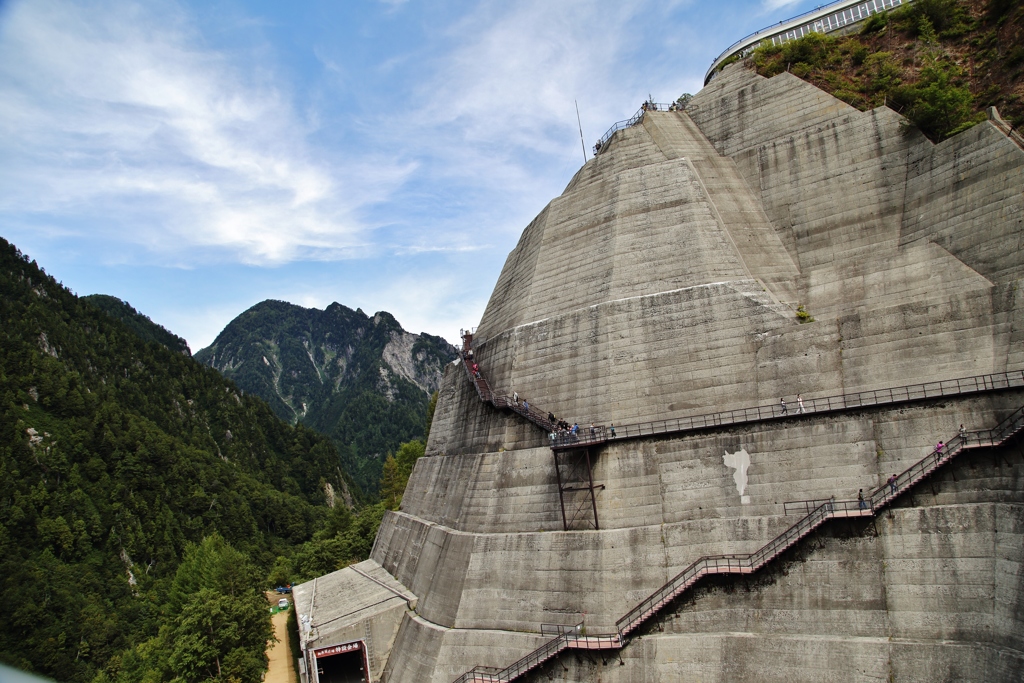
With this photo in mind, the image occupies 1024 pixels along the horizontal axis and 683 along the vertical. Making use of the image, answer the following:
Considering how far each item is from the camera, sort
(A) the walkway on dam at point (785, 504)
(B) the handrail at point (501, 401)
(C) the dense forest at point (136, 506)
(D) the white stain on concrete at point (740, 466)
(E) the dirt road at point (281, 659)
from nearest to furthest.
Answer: (A) the walkway on dam at point (785, 504) → (D) the white stain on concrete at point (740, 466) → (B) the handrail at point (501, 401) → (E) the dirt road at point (281, 659) → (C) the dense forest at point (136, 506)

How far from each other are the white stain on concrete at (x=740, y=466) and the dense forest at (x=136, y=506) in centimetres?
3229

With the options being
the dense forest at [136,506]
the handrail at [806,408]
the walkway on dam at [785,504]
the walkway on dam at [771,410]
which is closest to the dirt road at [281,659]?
the dense forest at [136,506]

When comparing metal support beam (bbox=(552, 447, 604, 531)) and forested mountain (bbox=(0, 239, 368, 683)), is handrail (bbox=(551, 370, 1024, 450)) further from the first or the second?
forested mountain (bbox=(0, 239, 368, 683))

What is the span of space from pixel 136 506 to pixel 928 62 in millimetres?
107255

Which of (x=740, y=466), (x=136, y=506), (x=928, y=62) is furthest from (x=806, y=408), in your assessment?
(x=136, y=506)

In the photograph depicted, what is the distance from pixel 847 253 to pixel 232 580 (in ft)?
168

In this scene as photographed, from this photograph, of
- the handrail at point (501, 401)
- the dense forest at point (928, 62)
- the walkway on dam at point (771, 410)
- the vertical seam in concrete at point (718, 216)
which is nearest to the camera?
the walkway on dam at point (771, 410)

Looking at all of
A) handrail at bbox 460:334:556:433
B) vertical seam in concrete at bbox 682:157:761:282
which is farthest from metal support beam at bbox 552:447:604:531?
vertical seam in concrete at bbox 682:157:761:282

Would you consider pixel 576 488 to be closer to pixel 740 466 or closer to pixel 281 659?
pixel 740 466

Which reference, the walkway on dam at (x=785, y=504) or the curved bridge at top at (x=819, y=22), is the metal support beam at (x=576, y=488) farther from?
the curved bridge at top at (x=819, y=22)

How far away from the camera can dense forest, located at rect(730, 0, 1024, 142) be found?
31969 millimetres

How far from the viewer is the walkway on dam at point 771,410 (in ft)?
77.8

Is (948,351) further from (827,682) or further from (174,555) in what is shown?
(174,555)

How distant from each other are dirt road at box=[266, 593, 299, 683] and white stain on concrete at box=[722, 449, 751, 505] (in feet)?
108
